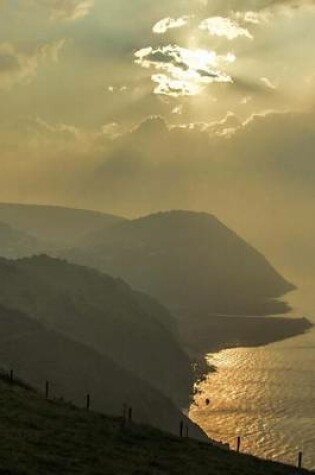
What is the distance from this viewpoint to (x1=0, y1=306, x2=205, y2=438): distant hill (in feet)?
435

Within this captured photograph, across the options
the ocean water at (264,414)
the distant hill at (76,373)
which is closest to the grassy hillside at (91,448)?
the ocean water at (264,414)

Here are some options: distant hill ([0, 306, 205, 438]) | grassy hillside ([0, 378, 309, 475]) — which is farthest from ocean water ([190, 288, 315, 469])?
grassy hillside ([0, 378, 309, 475])

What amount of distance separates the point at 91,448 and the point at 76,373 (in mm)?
109558

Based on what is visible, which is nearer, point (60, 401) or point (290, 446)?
point (60, 401)

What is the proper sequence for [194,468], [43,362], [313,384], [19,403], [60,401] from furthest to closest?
[313,384] → [43,362] → [60,401] → [19,403] → [194,468]

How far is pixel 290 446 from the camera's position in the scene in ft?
405

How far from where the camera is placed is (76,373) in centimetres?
14775

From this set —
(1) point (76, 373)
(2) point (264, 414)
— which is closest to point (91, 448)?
(1) point (76, 373)

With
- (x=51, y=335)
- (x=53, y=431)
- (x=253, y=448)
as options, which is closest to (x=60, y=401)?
(x=53, y=431)

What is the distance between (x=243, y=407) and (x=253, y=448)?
38172 millimetres

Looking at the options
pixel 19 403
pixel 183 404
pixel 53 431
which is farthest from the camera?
pixel 183 404

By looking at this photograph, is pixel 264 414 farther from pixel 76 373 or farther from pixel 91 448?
pixel 91 448

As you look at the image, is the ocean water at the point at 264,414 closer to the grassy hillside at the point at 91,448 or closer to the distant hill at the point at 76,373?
the distant hill at the point at 76,373

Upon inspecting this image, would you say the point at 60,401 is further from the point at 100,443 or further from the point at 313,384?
the point at 313,384
